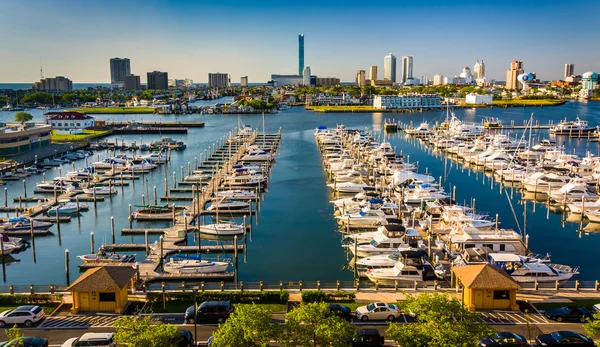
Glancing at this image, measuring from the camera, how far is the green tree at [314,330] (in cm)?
1145

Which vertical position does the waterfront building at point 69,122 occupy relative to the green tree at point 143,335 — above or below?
above

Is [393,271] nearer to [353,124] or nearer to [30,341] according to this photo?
[30,341]

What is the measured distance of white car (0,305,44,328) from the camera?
1563 cm

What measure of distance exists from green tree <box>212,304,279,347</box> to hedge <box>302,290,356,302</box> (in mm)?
5358

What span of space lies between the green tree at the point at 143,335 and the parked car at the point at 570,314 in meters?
10.9

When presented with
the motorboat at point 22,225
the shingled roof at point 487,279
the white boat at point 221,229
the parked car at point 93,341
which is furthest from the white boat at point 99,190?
the shingled roof at point 487,279

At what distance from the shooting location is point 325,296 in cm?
1747

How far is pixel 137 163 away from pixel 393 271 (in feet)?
114

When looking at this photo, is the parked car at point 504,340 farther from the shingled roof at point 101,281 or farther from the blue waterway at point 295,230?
the shingled roof at point 101,281

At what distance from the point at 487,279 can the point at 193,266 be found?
1205 centimetres

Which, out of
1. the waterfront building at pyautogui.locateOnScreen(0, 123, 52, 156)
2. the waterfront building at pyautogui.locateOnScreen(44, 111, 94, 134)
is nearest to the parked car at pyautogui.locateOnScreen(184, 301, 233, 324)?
the waterfront building at pyautogui.locateOnScreen(0, 123, 52, 156)

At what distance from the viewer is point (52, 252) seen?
27.6m

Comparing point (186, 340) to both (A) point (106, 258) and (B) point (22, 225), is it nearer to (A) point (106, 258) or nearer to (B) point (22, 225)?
(A) point (106, 258)

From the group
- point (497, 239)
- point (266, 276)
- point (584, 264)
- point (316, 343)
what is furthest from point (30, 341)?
point (584, 264)
